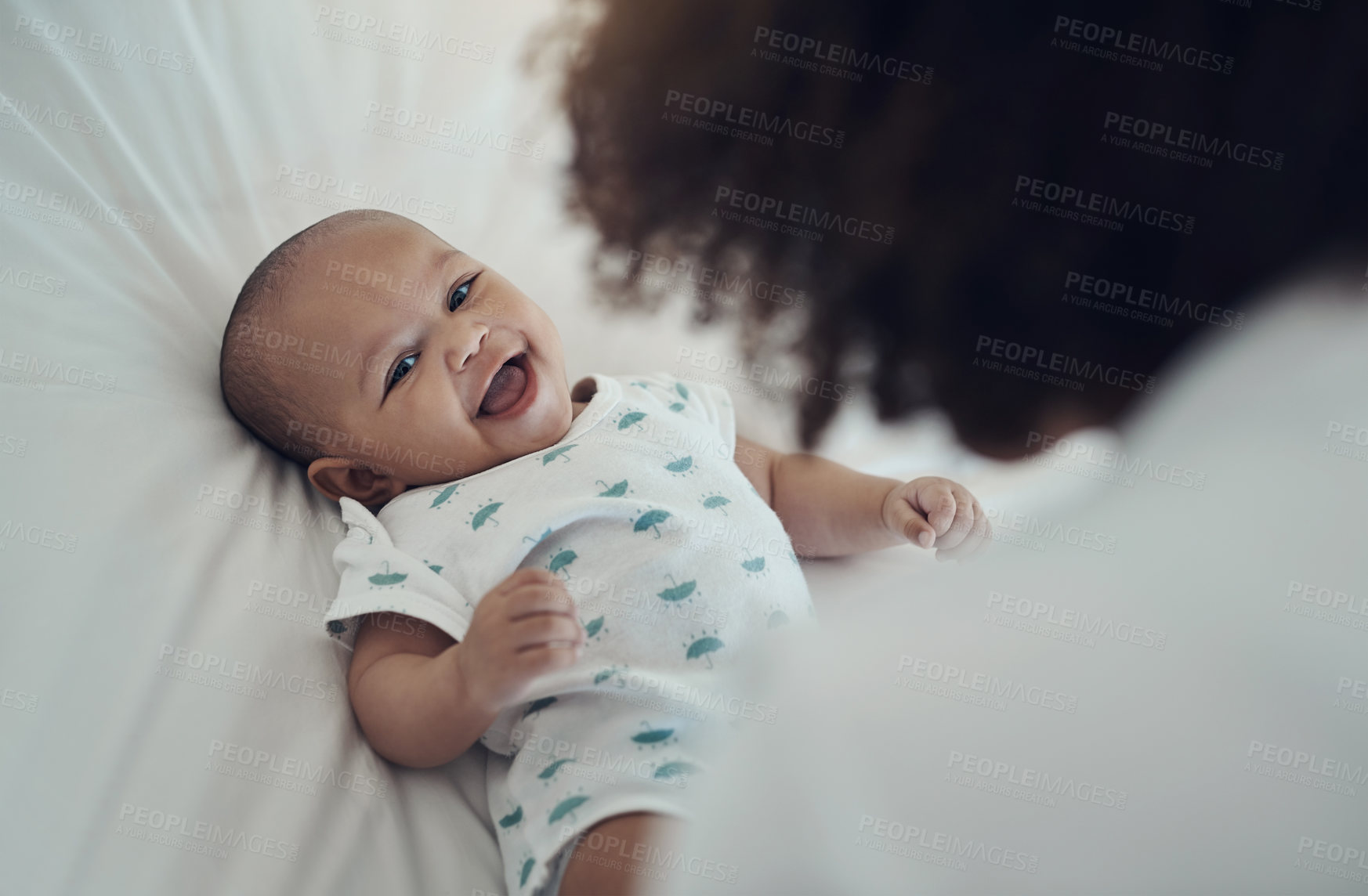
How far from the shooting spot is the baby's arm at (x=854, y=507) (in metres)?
1.11

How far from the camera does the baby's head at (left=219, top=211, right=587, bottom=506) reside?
Answer: 3.34 ft

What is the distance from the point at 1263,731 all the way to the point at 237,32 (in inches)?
60.8

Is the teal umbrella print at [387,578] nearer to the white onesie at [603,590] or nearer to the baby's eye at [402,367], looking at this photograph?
the white onesie at [603,590]

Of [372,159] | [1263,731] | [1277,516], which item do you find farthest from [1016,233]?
[372,159]

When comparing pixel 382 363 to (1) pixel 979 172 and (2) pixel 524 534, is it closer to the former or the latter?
(2) pixel 524 534

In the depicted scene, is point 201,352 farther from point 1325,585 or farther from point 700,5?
point 1325,585

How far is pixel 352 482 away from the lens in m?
1.09

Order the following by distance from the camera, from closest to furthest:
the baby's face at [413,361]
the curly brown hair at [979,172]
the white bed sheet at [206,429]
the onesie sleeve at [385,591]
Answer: the white bed sheet at [206,429] < the onesie sleeve at [385,591] < the baby's face at [413,361] < the curly brown hair at [979,172]

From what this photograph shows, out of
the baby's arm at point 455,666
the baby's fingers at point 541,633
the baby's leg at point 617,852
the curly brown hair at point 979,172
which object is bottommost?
the baby's leg at point 617,852

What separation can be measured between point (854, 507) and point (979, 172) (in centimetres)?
52

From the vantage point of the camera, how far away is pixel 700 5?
1.42 m

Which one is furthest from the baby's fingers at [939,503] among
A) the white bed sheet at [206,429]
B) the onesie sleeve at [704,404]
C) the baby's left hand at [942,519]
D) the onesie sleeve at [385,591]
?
the onesie sleeve at [385,591]

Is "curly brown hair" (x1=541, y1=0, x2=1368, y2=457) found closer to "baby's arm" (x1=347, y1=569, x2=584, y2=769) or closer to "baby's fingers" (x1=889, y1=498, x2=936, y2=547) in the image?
"baby's fingers" (x1=889, y1=498, x2=936, y2=547)

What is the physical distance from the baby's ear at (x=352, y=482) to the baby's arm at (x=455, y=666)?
0.21 m
